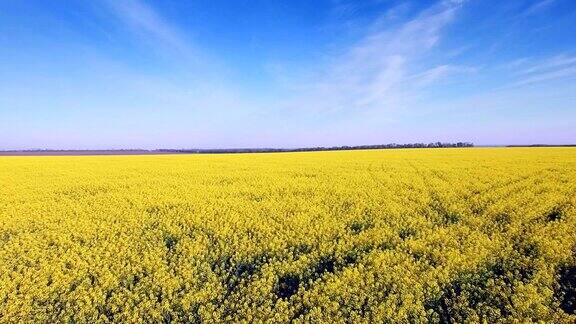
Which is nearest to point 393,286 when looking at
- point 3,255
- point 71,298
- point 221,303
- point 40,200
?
point 221,303

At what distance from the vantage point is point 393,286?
6902mm

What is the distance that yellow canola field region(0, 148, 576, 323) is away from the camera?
6.56m

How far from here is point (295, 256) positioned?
8.52 m

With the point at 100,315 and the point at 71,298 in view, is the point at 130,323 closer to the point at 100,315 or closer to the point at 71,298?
the point at 100,315

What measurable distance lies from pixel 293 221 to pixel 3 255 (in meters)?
6.75

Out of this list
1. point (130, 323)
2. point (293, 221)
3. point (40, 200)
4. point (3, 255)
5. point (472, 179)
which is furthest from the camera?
point (472, 179)

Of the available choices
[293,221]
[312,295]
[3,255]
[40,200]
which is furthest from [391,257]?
[40,200]

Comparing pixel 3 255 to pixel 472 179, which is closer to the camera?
pixel 3 255

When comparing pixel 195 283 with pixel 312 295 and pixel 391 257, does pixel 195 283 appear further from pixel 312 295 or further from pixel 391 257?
pixel 391 257

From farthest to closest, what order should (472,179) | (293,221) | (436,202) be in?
(472,179), (436,202), (293,221)

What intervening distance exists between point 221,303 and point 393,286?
3001mm

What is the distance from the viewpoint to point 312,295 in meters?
6.81

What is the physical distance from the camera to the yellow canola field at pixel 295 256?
258 inches

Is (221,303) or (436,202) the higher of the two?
(436,202)
